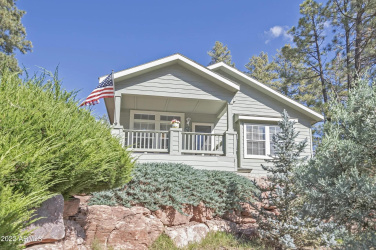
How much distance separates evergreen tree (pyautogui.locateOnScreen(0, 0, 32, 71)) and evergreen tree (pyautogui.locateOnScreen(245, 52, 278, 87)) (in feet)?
68.4

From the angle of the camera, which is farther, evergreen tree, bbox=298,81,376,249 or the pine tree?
the pine tree

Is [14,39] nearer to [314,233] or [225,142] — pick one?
[225,142]

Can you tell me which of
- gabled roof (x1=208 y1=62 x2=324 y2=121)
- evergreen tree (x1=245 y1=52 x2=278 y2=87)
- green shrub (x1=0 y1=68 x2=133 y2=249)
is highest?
evergreen tree (x1=245 y1=52 x2=278 y2=87)

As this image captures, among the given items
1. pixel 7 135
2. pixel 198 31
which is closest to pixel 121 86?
pixel 7 135

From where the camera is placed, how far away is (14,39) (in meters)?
17.3

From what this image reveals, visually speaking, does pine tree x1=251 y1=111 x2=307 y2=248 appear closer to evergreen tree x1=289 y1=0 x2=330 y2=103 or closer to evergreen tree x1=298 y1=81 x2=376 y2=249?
evergreen tree x1=298 y1=81 x2=376 y2=249

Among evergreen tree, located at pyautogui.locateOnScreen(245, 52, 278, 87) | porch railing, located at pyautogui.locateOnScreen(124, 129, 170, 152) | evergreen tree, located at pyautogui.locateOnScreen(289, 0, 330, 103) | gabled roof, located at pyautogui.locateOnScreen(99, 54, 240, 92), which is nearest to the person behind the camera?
porch railing, located at pyautogui.locateOnScreen(124, 129, 170, 152)

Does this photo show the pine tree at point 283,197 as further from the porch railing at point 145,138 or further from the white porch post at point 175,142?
the porch railing at point 145,138

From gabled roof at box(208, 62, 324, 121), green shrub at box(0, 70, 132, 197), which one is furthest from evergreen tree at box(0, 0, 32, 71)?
green shrub at box(0, 70, 132, 197)

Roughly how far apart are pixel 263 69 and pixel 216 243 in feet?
85.0

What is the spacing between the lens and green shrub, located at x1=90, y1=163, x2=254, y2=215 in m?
6.71

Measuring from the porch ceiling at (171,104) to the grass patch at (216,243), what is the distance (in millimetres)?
5382

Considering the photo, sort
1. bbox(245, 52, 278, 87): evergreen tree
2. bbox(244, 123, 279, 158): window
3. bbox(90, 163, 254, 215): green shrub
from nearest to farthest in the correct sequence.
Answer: bbox(90, 163, 254, 215): green shrub < bbox(244, 123, 279, 158): window < bbox(245, 52, 278, 87): evergreen tree

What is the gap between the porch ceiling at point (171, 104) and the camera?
10.9 meters
